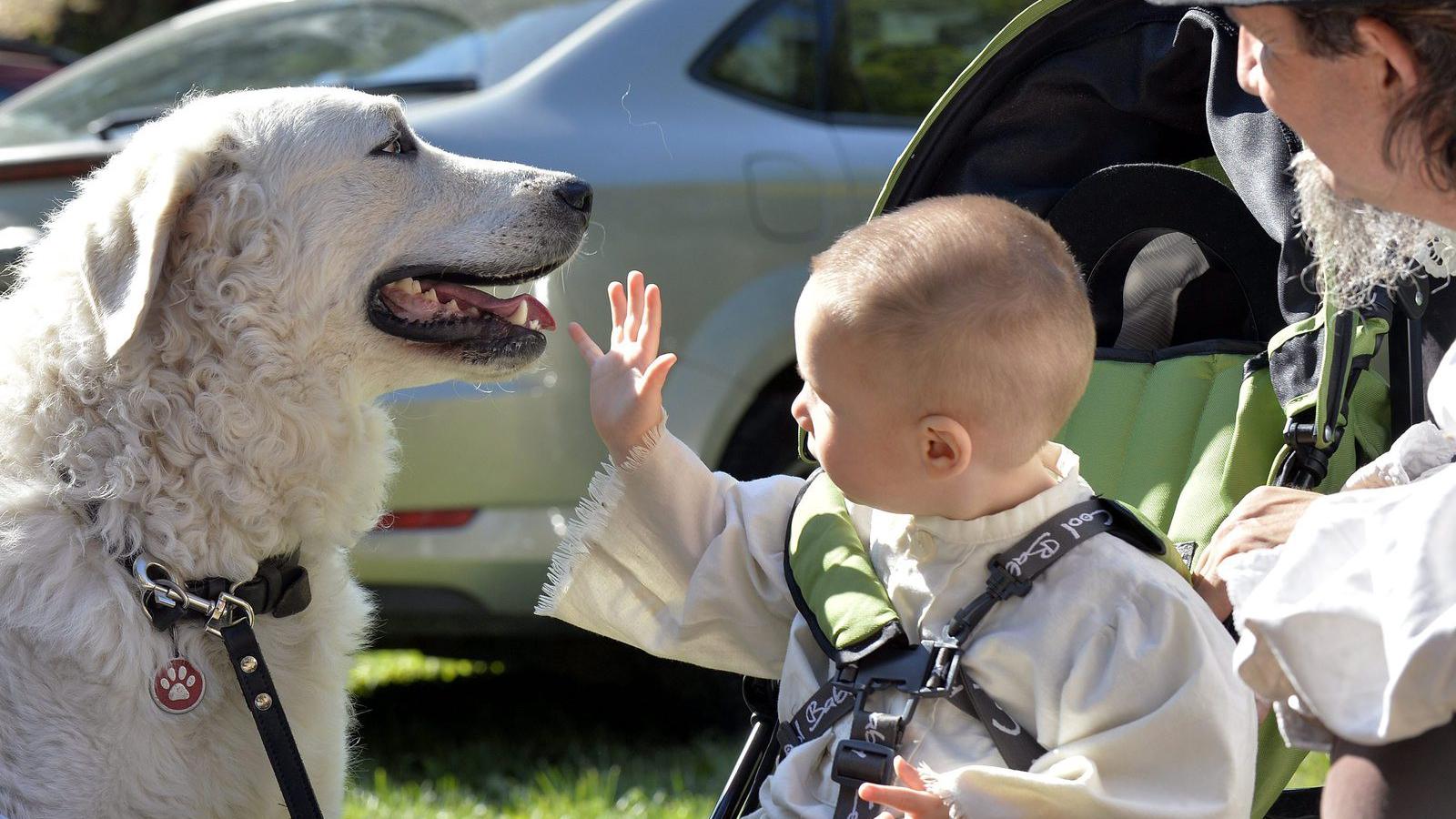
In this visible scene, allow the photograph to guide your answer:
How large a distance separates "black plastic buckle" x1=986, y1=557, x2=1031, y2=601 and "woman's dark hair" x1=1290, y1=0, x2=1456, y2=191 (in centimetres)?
65

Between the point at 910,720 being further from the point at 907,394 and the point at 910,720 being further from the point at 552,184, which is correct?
the point at 552,184

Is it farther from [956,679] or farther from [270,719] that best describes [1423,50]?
[270,719]

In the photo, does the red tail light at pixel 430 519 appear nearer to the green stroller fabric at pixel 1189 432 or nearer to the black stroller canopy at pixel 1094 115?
the black stroller canopy at pixel 1094 115

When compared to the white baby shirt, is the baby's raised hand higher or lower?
higher

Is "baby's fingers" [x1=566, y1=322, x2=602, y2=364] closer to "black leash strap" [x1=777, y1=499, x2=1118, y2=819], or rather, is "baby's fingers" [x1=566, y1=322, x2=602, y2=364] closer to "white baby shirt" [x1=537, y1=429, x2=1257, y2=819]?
"white baby shirt" [x1=537, y1=429, x2=1257, y2=819]

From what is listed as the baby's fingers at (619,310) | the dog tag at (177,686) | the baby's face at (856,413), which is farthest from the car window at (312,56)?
the baby's face at (856,413)

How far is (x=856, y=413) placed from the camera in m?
1.86

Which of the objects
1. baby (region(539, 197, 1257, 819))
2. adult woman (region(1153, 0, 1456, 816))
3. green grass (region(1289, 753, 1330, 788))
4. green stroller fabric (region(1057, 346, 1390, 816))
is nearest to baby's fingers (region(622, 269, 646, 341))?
baby (region(539, 197, 1257, 819))

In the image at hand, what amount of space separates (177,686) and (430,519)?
68.6 inches

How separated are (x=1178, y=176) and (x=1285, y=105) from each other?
0.86m

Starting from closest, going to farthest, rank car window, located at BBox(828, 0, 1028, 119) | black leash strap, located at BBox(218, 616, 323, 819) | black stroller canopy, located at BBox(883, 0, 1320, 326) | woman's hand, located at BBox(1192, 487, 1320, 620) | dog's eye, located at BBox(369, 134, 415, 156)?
woman's hand, located at BBox(1192, 487, 1320, 620), black leash strap, located at BBox(218, 616, 323, 819), black stroller canopy, located at BBox(883, 0, 1320, 326), dog's eye, located at BBox(369, 134, 415, 156), car window, located at BBox(828, 0, 1028, 119)

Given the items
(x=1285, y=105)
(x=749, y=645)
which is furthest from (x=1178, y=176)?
(x=749, y=645)

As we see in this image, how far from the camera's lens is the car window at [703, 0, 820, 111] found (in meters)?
4.12

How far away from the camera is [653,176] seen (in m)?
3.93
